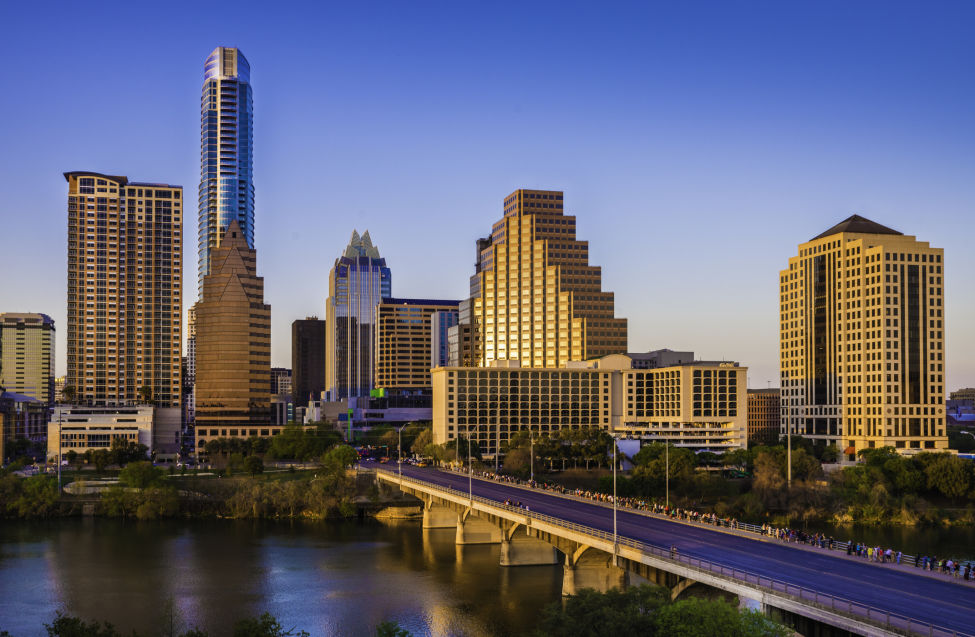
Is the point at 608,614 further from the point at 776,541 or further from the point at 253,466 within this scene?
the point at 253,466

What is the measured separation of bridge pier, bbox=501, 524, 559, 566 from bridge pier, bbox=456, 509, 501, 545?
1794 centimetres

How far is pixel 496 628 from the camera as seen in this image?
275ft

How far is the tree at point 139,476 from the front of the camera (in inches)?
6777

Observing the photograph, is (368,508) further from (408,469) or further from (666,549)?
(666,549)

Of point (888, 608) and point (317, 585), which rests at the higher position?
point (888, 608)

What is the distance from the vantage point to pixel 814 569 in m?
70.9

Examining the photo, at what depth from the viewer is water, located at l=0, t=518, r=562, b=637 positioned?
88.1m

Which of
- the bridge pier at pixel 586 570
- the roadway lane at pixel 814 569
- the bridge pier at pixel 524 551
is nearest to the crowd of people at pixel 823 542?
the roadway lane at pixel 814 569

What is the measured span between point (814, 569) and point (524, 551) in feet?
162

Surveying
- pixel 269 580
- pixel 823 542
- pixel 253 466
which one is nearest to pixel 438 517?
pixel 269 580

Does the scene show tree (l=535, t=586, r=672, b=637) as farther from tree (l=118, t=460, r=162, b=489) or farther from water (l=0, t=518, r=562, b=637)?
tree (l=118, t=460, r=162, b=489)

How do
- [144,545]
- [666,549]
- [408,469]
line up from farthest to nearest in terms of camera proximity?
[408,469]
[144,545]
[666,549]

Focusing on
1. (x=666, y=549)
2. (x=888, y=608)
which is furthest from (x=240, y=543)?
(x=888, y=608)

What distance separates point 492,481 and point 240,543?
45587 millimetres
